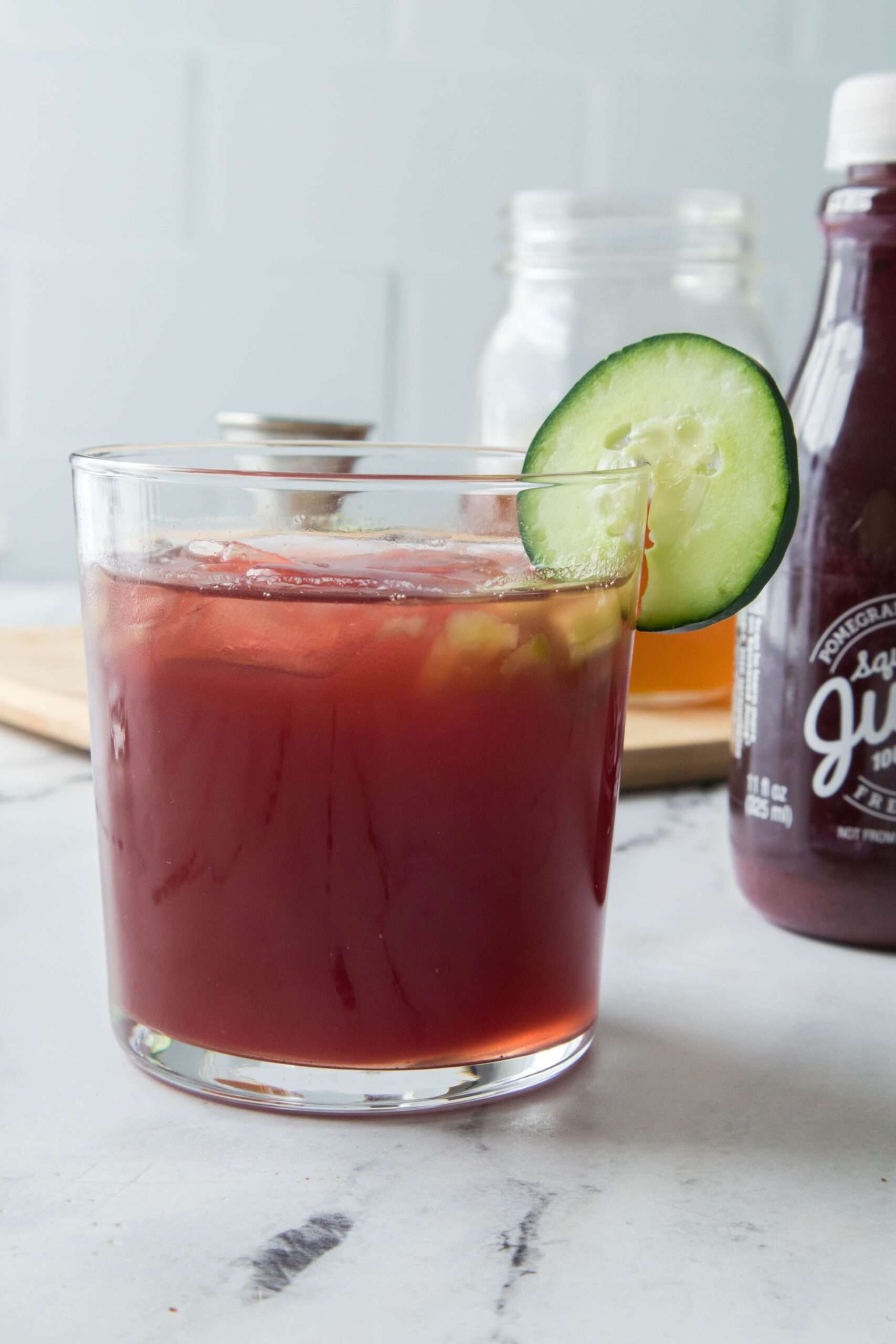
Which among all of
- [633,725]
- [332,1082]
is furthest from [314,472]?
[633,725]

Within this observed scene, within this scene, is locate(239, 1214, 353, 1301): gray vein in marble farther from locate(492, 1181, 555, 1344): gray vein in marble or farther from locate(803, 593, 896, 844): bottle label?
locate(803, 593, 896, 844): bottle label

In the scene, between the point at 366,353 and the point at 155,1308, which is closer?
the point at 155,1308

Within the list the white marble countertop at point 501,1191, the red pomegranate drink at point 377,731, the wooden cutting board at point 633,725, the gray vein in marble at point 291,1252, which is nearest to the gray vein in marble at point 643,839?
the wooden cutting board at point 633,725

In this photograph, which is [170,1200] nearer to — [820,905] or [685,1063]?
[685,1063]

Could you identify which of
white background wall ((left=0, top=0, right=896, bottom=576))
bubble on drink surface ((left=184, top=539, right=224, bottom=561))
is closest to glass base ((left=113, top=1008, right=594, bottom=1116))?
bubble on drink surface ((left=184, top=539, right=224, bottom=561))

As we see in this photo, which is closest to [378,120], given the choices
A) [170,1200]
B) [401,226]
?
[401,226]
